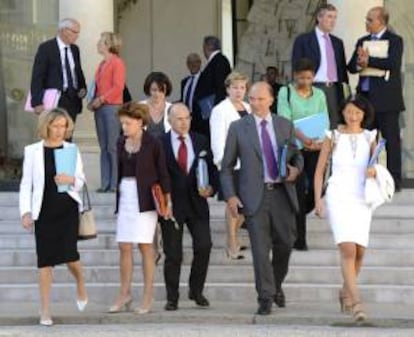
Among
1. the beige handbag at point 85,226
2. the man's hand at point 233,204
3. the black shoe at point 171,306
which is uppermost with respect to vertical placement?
the man's hand at point 233,204

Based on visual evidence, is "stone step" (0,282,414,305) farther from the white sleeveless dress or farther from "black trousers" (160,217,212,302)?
the white sleeveless dress

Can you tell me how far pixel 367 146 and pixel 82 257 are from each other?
139 inches

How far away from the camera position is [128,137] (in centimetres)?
1094

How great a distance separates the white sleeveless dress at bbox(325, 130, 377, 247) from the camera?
10.3 metres

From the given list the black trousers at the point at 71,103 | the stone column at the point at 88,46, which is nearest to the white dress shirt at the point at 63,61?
the black trousers at the point at 71,103

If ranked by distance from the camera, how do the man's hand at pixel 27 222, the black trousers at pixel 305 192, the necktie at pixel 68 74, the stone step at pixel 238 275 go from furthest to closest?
the necktie at pixel 68 74 → the black trousers at pixel 305 192 → the stone step at pixel 238 275 → the man's hand at pixel 27 222

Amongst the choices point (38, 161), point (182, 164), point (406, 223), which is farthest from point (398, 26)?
point (38, 161)

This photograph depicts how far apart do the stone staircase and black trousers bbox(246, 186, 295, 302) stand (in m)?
1.02

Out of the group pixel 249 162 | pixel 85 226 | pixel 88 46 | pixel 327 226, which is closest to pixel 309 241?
pixel 327 226

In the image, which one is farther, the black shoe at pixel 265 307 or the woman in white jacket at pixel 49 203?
the black shoe at pixel 265 307

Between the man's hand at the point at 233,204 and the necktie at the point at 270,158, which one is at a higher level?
the necktie at the point at 270,158

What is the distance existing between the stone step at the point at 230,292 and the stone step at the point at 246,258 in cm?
50

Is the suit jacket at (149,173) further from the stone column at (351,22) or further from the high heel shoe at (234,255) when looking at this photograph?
the stone column at (351,22)

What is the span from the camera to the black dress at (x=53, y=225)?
34.5 feet
